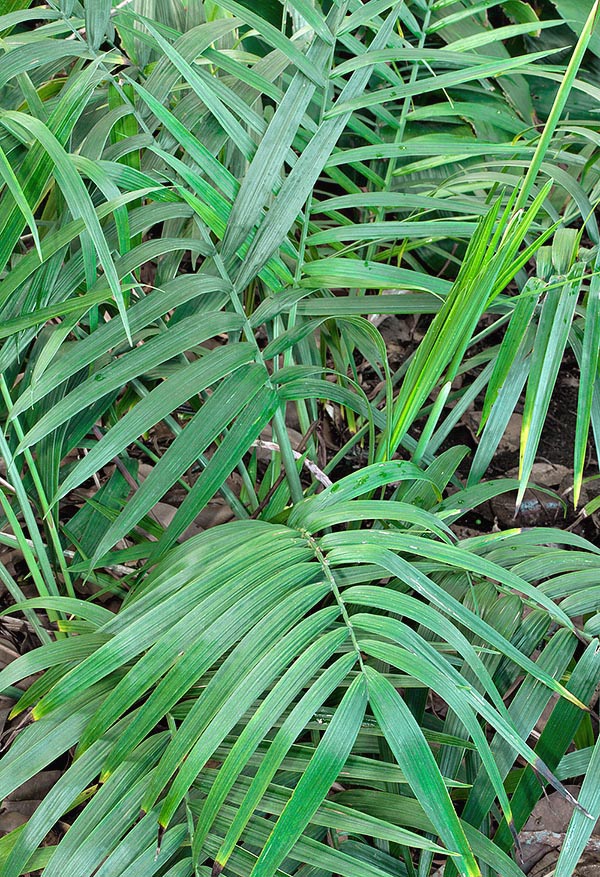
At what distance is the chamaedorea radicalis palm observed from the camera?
446 mm

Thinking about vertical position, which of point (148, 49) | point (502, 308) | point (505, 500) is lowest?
point (505, 500)

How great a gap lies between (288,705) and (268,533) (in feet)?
0.39

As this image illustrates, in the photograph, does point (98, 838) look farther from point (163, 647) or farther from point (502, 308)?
point (502, 308)

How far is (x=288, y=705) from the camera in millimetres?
525

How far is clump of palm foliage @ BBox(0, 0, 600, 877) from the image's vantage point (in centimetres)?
48

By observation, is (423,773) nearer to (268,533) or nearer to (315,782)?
(315,782)

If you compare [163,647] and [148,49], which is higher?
[148,49]

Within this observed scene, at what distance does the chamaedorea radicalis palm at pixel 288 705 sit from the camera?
45 centimetres

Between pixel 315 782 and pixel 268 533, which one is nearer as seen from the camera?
pixel 315 782

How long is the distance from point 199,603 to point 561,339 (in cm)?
36

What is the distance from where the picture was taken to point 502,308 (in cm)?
110

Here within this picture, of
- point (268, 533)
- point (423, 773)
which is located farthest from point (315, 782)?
point (268, 533)

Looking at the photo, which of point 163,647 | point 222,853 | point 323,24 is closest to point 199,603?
point 163,647

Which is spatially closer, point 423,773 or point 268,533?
point 423,773
